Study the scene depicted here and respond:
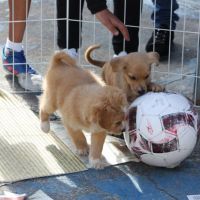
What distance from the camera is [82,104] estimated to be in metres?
2.51

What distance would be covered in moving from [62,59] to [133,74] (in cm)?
36

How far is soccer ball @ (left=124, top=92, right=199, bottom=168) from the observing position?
2.46 meters

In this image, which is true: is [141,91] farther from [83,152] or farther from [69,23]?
[69,23]

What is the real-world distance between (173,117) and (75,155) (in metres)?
0.53

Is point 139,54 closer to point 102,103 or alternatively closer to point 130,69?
point 130,69

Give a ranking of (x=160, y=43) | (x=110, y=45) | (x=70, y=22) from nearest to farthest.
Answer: (x=70, y=22) → (x=160, y=43) → (x=110, y=45)

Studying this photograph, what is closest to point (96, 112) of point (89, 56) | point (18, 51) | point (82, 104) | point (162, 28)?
point (82, 104)

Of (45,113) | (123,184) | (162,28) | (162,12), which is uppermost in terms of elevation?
(162,12)

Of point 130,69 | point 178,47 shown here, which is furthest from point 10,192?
point 178,47

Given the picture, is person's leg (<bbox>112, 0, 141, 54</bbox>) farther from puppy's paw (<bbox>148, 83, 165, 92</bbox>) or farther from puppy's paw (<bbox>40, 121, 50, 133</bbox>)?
puppy's paw (<bbox>40, 121, 50, 133</bbox>)

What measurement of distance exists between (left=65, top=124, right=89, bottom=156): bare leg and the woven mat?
0.04 metres

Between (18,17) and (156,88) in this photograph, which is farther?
(18,17)

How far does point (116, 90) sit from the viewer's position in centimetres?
244

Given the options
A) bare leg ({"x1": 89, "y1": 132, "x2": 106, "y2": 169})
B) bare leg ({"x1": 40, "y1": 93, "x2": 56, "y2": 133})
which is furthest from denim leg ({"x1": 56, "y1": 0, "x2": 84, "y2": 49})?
bare leg ({"x1": 89, "y1": 132, "x2": 106, "y2": 169})
